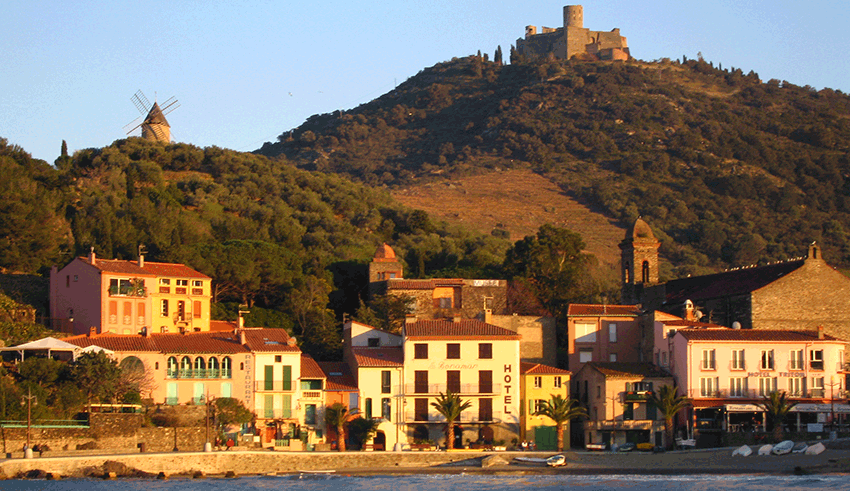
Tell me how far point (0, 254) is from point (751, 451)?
43136 mm

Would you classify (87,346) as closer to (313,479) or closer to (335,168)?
(313,479)

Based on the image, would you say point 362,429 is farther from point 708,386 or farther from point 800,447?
point 800,447

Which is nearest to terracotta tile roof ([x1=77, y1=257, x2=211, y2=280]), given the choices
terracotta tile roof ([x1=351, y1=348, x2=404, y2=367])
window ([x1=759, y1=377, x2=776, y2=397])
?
terracotta tile roof ([x1=351, y1=348, x2=404, y2=367])

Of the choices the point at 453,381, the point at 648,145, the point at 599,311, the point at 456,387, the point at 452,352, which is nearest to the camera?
the point at 456,387

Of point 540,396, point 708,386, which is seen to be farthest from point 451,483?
point 708,386

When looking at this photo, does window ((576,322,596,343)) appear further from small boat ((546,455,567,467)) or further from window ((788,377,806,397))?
small boat ((546,455,567,467))

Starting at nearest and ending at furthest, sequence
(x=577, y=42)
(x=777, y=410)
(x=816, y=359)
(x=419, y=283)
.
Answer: (x=777, y=410)
(x=816, y=359)
(x=419, y=283)
(x=577, y=42)

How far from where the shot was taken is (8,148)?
8406cm

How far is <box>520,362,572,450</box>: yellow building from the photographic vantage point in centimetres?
5403

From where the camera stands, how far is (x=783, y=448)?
48.4 meters

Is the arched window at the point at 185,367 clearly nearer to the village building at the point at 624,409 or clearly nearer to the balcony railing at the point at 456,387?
the balcony railing at the point at 456,387

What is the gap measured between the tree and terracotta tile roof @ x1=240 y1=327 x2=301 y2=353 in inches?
187

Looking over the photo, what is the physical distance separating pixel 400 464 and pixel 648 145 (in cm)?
10924

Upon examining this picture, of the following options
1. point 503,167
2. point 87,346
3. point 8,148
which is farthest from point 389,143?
point 87,346
